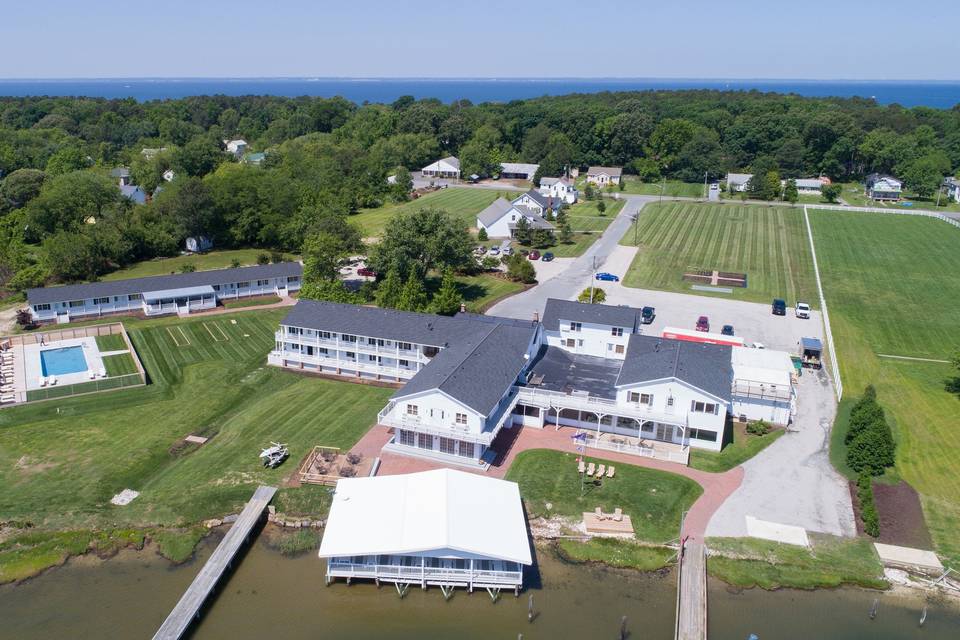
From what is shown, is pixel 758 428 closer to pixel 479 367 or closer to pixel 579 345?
pixel 579 345

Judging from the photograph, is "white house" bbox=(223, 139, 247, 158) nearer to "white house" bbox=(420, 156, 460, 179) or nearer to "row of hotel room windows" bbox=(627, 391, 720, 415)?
"white house" bbox=(420, 156, 460, 179)

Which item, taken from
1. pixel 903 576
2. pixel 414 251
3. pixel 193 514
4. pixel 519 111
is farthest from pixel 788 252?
pixel 519 111

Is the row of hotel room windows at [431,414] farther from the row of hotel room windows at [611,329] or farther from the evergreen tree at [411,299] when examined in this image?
the evergreen tree at [411,299]

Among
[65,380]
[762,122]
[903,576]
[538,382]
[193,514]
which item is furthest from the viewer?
[762,122]

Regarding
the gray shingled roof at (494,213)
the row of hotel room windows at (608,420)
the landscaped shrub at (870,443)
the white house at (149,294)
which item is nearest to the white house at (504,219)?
the gray shingled roof at (494,213)

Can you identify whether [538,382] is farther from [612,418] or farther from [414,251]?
[414,251]

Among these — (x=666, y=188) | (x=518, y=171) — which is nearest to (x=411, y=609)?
(x=666, y=188)

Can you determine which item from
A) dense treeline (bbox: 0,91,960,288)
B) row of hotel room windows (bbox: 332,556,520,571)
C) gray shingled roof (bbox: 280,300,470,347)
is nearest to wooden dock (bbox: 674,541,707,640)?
row of hotel room windows (bbox: 332,556,520,571)
